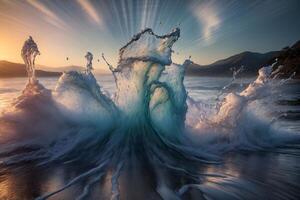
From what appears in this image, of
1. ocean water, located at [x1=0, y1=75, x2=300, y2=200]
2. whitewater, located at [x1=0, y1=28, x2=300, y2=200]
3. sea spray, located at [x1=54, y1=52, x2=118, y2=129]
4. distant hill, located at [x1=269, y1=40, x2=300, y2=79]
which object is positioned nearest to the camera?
ocean water, located at [x1=0, y1=75, x2=300, y2=200]

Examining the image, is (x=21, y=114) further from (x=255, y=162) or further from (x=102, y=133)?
(x=255, y=162)

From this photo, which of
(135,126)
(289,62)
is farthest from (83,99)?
(289,62)

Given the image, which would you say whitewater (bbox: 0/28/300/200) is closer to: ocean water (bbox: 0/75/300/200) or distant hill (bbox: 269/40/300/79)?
ocean water (bbox: 0/75/300/200)

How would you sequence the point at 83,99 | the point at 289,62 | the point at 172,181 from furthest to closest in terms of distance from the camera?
the point at 289,62, the point at 83,99, the point at 172,181

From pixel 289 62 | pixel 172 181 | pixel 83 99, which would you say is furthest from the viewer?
pixel 289 62

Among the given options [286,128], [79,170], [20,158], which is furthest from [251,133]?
[20,158]

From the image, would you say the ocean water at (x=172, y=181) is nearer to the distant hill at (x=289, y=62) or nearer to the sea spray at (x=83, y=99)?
the sea spray at (x=83, y=99)

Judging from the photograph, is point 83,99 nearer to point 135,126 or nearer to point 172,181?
point 135,126

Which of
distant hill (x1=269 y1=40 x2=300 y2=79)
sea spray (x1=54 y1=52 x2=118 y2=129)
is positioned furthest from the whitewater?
distant hill (x1=269 y1=40 x2=300 y2=79)
